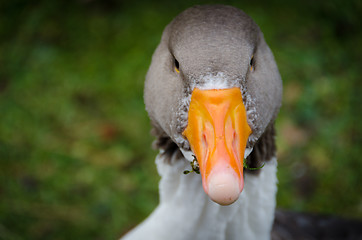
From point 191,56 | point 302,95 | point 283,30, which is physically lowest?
point 302,95

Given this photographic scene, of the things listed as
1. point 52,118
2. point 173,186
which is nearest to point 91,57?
point 52,118

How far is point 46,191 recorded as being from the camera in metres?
3.55

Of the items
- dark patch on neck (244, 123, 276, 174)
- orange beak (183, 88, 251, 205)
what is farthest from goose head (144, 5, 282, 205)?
dark patch on neck (244, 123, 276, 174)

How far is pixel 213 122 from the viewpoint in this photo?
138 centimetres

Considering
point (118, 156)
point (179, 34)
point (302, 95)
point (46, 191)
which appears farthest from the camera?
point (302, 95)

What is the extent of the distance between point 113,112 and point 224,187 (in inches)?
116

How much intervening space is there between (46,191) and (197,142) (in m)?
2.57

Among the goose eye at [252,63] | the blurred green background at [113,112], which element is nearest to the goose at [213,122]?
the goose eye at [252,63]

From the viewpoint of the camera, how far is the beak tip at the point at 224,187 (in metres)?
1.28

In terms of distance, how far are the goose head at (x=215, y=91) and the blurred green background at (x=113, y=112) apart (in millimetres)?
1936

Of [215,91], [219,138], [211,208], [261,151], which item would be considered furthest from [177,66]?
[211,208]

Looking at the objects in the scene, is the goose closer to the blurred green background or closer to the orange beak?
the orange beak

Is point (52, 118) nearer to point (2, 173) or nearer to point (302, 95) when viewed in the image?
point (2, 173)

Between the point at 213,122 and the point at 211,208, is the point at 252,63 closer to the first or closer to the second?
the point at 213,122
